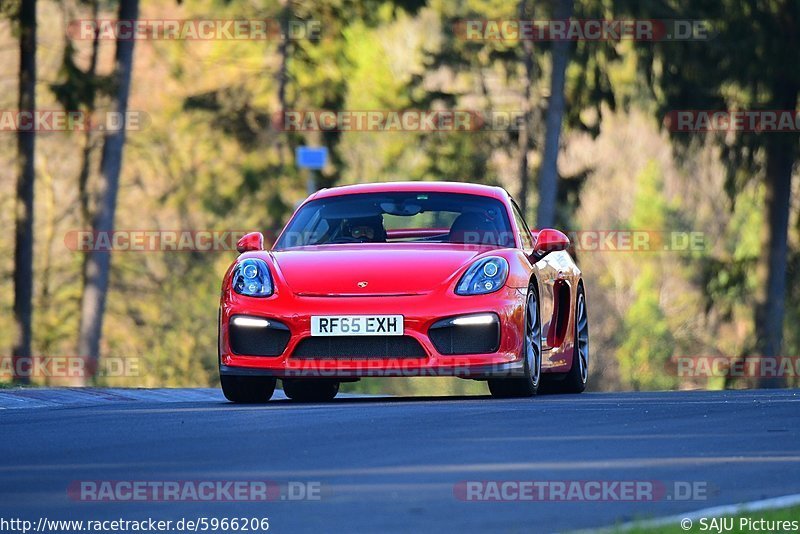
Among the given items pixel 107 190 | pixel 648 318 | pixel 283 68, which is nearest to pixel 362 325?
pixel 107 190

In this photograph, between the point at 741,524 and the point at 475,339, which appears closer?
the point at 741,524

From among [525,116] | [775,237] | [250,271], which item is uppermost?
[525,116]

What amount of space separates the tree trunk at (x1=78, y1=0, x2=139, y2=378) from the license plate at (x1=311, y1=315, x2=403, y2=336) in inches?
794

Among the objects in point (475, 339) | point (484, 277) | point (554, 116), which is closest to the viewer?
point (475, 339)

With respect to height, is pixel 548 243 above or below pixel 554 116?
below

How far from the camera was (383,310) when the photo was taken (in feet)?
39.2

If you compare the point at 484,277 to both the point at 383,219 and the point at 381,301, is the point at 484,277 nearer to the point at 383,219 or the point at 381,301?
the point at 381,301

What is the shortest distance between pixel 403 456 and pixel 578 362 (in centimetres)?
632

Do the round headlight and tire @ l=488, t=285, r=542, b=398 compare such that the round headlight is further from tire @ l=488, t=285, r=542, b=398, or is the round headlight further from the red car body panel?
tire @ l=488, t=285, r=542, b=398

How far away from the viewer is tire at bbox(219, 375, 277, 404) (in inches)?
494

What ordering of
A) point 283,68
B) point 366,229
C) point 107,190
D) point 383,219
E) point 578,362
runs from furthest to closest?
point 283,68, point 107,190, point 578,362, point 383,219, point 366,229

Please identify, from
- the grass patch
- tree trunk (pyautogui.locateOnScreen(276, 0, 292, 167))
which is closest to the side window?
the grass patch

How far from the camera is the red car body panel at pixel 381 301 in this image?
11.9 m

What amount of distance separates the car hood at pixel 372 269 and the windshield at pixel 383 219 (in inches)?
19.3
